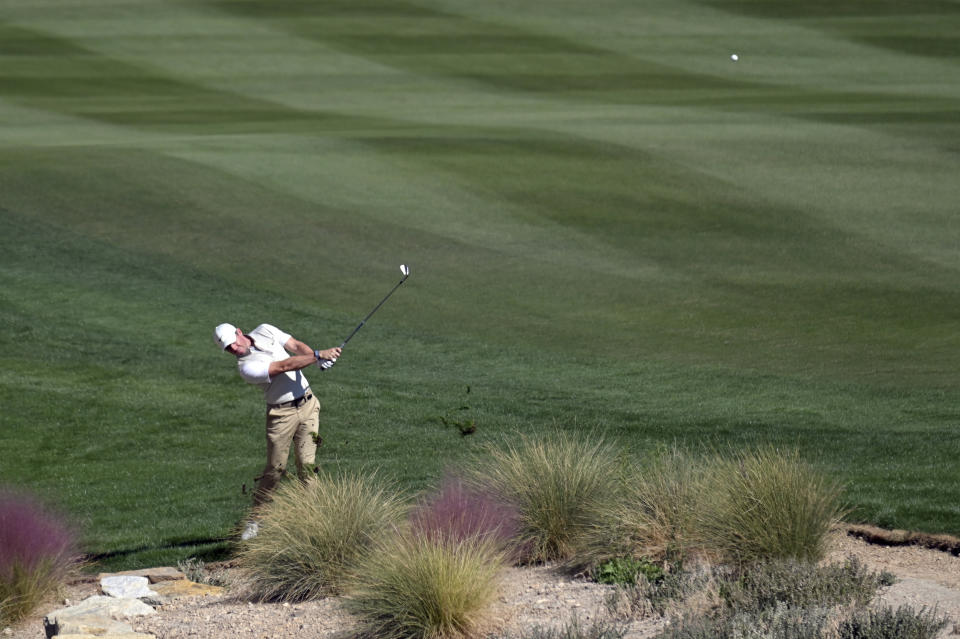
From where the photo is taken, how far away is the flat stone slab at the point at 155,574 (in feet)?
30.2

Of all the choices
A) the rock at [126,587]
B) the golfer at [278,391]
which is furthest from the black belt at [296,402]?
the rock at [126,587]

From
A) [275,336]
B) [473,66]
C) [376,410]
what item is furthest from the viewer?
[473,66]

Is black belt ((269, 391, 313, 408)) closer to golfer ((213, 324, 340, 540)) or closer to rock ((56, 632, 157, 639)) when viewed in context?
golfer ((213, 324, 340, 540))

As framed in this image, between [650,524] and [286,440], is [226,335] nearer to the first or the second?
[286,440]

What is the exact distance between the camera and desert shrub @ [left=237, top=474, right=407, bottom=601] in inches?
321

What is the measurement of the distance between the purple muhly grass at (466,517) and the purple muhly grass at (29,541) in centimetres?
249

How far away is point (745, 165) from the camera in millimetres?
23828

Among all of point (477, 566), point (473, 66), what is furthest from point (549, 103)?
point (477, 566)

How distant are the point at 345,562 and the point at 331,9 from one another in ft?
129

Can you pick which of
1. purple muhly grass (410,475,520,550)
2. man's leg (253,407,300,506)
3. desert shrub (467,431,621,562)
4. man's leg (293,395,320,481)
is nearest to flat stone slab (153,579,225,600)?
man's leg (253,407,300,506)

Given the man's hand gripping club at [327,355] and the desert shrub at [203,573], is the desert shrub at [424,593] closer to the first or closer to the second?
the desert shrub at [203,573]

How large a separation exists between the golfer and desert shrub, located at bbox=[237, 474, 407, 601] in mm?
1293

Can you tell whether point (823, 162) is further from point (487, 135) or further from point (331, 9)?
point (331, 9)

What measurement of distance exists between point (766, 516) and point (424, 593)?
2230 millimetres
